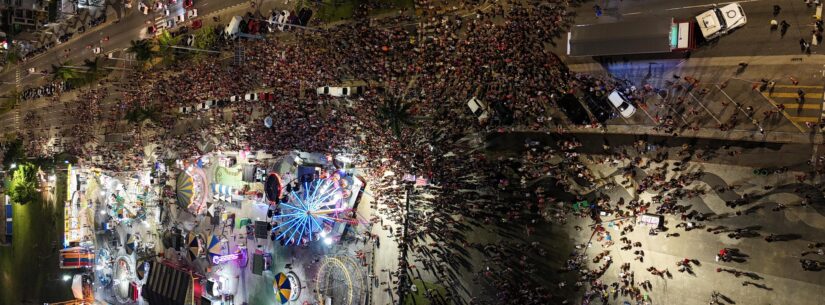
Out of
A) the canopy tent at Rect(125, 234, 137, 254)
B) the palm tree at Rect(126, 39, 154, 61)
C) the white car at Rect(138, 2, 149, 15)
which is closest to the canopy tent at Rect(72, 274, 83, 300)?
the canopy tent at Rect(125, 234, 137, 254)

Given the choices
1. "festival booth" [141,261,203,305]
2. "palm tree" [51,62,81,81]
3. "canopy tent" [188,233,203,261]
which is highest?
"palm tree" [51,62,81,81]

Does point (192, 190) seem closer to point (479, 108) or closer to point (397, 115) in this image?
point (397, 115)

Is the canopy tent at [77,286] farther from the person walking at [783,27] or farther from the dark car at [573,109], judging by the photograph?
the person walking at [783,27]

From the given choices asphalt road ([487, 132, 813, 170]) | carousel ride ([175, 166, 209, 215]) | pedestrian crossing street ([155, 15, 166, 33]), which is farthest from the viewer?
pedestrian crossing street ([155, 15, 166, 33])

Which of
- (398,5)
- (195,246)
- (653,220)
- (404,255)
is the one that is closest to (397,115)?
(398,5)

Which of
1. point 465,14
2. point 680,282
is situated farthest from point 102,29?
point 680,282

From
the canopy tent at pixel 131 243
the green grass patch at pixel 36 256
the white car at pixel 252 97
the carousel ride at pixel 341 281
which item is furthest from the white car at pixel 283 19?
the green grass patch at pixel 36 256

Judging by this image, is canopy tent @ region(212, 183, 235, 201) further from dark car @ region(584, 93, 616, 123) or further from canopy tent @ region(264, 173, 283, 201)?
dark car @ region(584, 93, 616, 123)

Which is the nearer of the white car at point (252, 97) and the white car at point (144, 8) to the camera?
the white car at point (252, 97)
